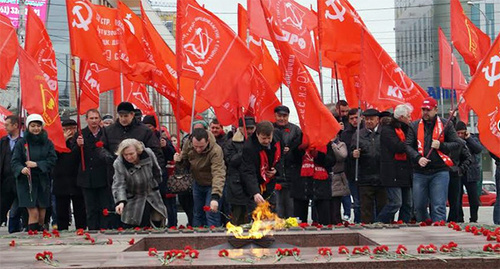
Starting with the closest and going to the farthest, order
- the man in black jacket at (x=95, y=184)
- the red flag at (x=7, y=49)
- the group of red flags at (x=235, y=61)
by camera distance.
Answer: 1. the group of red flags at (x=235, y=61)
2. the man in black jacket at (x=95, y=184)
3. the red flag at (x=7, y=49)

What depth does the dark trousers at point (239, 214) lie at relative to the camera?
1050 cm

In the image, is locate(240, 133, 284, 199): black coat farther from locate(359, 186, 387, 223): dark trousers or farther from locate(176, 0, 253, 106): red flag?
locate(359, 186, 387, 223): dark trousers

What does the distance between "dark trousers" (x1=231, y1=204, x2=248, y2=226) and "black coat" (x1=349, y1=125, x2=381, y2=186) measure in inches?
95.4

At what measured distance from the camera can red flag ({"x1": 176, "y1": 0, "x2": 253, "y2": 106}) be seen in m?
11.8

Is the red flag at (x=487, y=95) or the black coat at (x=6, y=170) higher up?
the red flag at (x=487, y=95)

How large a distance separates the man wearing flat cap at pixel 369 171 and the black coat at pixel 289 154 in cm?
102

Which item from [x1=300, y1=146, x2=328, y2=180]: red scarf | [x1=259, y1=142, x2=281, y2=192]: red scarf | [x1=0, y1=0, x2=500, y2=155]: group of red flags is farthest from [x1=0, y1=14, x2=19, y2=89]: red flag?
[x1=300, y1=146, x2=328, y2=180]: red scarf

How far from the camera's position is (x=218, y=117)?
13.1 m

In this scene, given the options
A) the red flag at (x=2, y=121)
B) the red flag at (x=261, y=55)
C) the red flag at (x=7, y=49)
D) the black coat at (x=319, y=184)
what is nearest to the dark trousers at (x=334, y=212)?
the black coat at (x=319, y=184)

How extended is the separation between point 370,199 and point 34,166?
4.87 metres

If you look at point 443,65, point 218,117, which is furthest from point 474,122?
point 218,117

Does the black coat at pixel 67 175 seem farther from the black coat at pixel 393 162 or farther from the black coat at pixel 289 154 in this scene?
the black coat at pixel 393 162

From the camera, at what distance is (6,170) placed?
12.9 m

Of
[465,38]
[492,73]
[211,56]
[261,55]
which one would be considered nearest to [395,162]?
[492,73]
